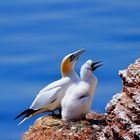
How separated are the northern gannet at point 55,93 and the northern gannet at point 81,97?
26.3 inches

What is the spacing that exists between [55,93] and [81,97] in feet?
3.02

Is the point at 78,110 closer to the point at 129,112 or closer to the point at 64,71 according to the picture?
the point at 64,71

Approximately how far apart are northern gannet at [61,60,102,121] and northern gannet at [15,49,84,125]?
0.67m

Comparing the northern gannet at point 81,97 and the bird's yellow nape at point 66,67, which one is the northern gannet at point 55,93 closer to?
the bird's yellow nape at point 66,67

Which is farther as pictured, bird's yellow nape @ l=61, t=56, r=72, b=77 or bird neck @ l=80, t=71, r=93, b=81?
bird's yellow nape @ l=61, t=56, r=72, b=77

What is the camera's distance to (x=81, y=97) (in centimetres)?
673

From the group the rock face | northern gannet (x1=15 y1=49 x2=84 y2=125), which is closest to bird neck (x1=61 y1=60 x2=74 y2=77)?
northern gannet (x1=15 y1=49 x2=84 y2=125)

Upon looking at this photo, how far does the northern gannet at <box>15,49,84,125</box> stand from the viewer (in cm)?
758

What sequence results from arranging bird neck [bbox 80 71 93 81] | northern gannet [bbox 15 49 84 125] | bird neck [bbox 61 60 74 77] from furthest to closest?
1. bird neck [bbox 61 60 74 77]
2. northern gannet [bbox 15 49 84 125]
3. bird neck [bbox 80 71 93 81]

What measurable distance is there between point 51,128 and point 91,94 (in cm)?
72

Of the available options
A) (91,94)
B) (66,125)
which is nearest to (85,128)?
(66,125)

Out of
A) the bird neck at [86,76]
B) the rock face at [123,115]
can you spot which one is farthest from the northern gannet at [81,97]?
the rock face at [123,115]

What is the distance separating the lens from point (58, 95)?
765 cm

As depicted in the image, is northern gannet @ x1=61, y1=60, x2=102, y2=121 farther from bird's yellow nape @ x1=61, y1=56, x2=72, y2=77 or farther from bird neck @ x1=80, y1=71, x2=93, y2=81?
bird's yellow nape @ x1=61, y1=56, x2=72, y2=77
